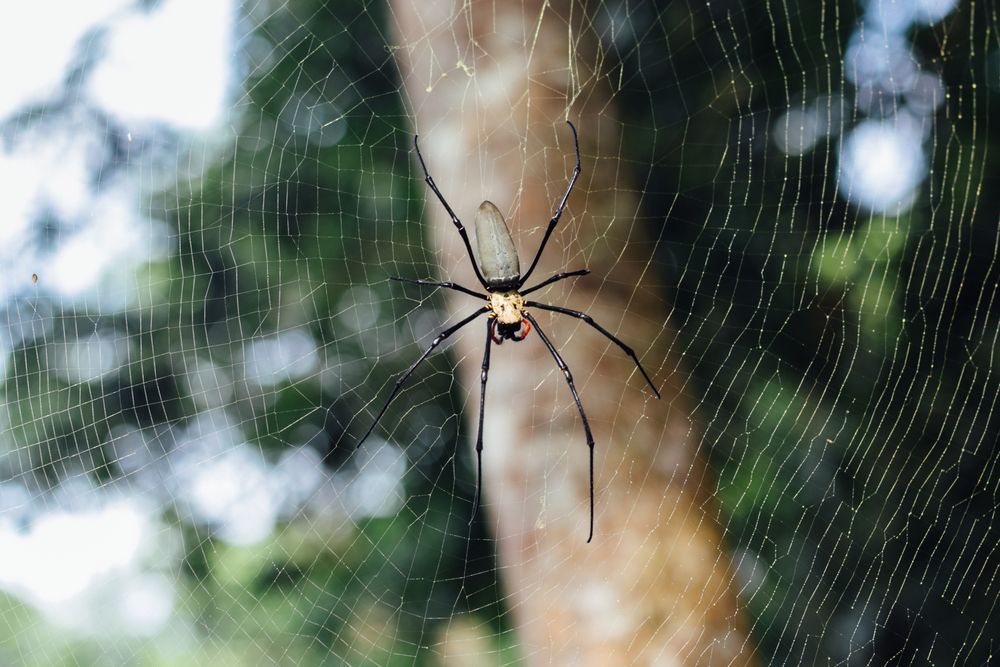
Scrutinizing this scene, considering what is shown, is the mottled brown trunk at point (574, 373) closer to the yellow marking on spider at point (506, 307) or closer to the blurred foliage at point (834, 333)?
the yellow marking on spider at point (506, 307)

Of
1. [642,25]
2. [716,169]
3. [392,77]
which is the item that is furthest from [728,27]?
[392,77]

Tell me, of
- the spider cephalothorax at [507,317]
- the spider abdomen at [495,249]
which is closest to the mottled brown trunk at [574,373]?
the spider cephalothorax at [507,317]

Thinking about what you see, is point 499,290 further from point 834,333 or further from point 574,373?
point 834,333

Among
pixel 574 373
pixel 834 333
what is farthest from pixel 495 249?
pixel 834 333

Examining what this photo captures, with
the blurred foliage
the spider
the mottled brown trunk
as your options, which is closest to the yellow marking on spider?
the spider

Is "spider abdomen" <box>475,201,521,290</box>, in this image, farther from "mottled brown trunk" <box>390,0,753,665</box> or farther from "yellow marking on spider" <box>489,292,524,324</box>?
"mottled brown trunk" <box>390,0,753,665</box>

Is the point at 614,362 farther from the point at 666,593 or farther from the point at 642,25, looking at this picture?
the point at 642,25
